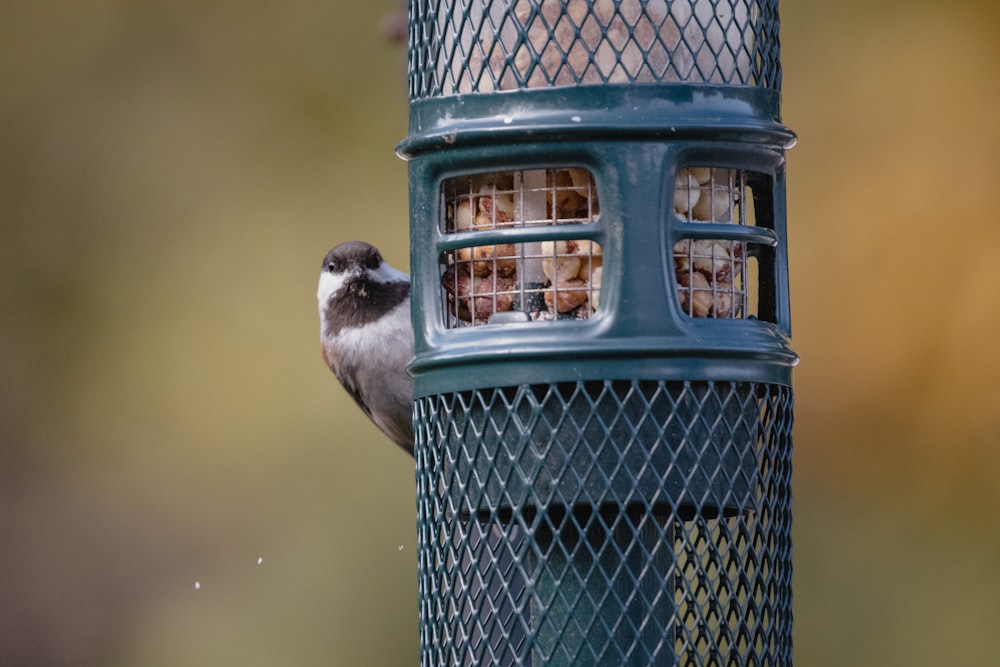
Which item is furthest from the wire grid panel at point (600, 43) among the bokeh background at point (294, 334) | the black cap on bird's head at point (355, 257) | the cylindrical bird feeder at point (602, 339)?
the bokeh background at point (294, 334)

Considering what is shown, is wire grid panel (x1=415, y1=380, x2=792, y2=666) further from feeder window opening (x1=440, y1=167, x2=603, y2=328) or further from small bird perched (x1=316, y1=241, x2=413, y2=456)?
small bird perched (x1=316, y1=241, x2=413, y2=456)

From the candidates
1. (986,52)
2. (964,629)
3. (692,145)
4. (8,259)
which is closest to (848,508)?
(964,629)

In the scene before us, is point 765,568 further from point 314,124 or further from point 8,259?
point 8,259

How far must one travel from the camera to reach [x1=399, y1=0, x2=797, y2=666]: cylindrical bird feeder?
8.89 feet

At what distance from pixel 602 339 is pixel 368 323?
198cm

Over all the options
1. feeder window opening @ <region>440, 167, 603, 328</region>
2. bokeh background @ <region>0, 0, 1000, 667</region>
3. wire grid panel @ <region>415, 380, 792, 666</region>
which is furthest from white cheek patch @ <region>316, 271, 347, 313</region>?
bokeh background @ <region>0, 0, 1000, 667</region>

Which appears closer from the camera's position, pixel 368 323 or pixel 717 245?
pixel 717 245

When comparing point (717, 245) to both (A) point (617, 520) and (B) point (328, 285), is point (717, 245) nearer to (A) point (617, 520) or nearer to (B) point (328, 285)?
(A) point (617, 520)

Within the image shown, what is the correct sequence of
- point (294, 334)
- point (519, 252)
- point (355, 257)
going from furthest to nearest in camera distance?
1. point (294, 334)
2. point (355, 257)
3. point (519, 252)

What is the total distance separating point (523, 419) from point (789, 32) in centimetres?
494

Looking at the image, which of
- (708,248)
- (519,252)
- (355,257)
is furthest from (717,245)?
(355,257)

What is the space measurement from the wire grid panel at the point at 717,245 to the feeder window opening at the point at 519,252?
0.45 ft

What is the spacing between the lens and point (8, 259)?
8562 millimetres

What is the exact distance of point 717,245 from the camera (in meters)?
2.91
